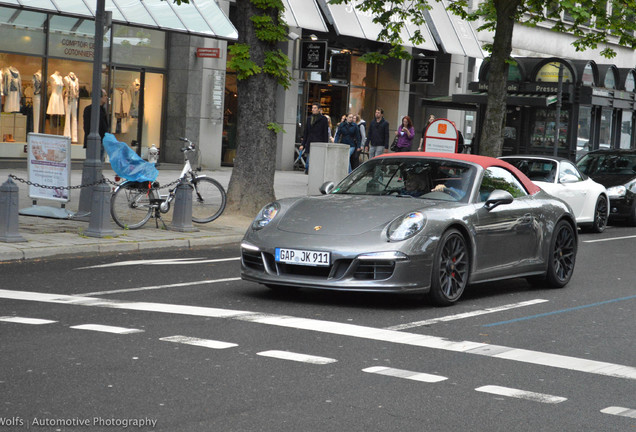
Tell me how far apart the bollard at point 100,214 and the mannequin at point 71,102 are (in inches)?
479

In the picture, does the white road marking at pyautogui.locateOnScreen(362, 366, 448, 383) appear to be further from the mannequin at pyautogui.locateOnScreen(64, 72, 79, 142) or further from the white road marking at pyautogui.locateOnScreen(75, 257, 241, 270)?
the mannequin at pyautogui.locateOnScreen(64, 72, 79, 142)

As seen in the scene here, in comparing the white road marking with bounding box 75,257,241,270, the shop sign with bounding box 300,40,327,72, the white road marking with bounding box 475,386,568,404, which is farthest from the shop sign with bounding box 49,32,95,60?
the white road marking with bounding box 475,386,568,404

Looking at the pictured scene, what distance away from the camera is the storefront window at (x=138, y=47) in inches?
1024

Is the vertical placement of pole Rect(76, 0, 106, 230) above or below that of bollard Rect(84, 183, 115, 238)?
above

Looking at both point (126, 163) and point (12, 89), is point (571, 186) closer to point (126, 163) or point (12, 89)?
point (126, 163)

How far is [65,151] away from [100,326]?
24.8 feet

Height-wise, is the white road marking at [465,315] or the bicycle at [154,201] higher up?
the bicycle at [154,201]

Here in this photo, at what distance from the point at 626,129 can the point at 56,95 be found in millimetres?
17343

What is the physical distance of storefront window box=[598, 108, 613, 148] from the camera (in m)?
29.8

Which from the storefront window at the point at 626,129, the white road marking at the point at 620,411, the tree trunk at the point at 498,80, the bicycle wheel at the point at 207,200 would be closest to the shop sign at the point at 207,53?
the tree trunk at the point at 498,80

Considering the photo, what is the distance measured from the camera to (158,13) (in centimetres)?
1931

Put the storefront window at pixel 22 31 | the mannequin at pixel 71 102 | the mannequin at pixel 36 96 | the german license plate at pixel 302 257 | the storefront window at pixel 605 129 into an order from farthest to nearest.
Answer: the storefront window at pixel 605 129 < the mannequin at pixel 71 102 < the mannequin at pixel 36 96 < the storefront window at pixel 22 31 < the german license plate at pixel 302 257

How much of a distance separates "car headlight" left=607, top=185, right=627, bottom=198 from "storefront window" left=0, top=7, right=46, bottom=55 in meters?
13.1

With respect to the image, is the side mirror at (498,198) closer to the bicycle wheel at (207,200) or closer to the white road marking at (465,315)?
the white road marking at (465,315)
